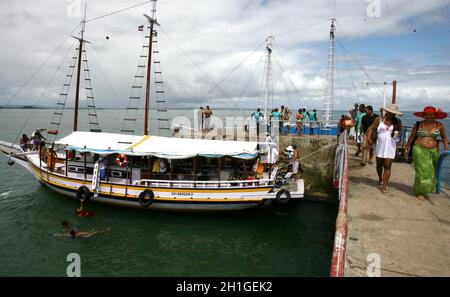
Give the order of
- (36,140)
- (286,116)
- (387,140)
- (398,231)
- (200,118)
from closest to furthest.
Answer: (398,231)
(387,140)
(36,140)
(286,116)
(200,118)

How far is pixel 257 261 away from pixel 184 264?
2.83 metres

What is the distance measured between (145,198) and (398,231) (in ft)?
40.0

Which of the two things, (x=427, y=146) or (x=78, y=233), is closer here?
(x=427, y=146)

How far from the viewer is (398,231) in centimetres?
511

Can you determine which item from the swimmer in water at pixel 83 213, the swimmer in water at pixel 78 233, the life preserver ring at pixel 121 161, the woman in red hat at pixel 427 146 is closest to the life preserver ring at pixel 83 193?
the swimmer in water at pixel 83 213

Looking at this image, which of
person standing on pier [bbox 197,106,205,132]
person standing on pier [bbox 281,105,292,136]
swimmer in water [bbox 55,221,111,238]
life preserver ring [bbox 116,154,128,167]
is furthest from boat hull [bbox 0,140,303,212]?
person standing on pier [bbox 197,106,205,132]

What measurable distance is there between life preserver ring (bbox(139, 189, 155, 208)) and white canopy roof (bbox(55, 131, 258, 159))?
2025 millimetres

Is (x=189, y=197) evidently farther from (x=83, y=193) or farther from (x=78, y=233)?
(x=83, y=193)

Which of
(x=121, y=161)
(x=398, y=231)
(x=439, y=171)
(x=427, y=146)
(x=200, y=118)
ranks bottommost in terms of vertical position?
(x=121, y=161)

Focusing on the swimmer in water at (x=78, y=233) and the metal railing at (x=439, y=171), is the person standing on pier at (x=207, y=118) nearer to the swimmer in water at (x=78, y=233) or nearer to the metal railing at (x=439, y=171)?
the swimmer in water at (x=78, y=233)

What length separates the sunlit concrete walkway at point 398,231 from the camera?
13.3 ft

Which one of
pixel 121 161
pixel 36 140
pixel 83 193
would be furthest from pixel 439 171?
pixel 36 140

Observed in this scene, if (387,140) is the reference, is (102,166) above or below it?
below

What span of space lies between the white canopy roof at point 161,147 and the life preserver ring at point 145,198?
2.02m
